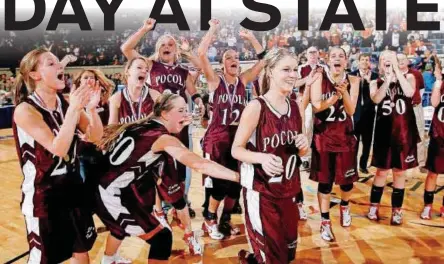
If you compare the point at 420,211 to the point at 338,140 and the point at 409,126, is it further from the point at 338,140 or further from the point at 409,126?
the point at 338,140

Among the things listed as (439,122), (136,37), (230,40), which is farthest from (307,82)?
(230,40)

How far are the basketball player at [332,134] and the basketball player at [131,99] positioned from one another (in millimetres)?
1497

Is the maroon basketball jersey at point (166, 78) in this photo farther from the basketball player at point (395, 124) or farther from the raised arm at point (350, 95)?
the basketball player at point (395, 124)

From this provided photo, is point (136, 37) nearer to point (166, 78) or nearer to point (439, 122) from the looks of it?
point (166, 78)

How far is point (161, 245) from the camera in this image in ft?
10.2

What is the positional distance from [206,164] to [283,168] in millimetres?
446

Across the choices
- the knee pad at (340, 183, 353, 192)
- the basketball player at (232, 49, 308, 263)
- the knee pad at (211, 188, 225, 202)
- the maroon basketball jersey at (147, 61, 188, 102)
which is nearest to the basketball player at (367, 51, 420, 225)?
the knee pad at (340, 183, 353, 192)

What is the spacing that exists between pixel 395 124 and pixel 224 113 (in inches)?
65.7

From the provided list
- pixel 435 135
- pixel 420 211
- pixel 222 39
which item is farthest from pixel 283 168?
pixel 222 39

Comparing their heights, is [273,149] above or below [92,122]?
below

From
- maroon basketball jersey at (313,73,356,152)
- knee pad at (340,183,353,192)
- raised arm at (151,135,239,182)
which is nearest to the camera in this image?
raised arm at (151,135,239,182)

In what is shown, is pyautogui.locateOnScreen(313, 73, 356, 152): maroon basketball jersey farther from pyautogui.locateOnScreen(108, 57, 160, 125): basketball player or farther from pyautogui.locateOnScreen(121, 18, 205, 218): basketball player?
pyautogui.locateOnScreen(108, 57, 160, 125): basketball player

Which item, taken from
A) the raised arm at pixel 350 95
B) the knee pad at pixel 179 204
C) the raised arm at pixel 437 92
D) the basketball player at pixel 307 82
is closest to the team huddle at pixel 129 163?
the knee pad at pixel 179 204

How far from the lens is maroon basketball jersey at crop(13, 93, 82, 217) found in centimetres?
275
